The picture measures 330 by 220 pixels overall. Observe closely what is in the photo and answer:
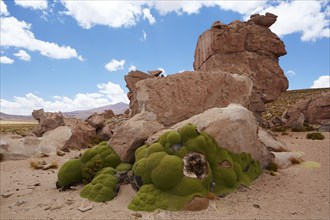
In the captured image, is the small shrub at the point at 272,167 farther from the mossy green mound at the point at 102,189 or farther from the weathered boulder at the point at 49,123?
the weathered boulder at the point at 49,123

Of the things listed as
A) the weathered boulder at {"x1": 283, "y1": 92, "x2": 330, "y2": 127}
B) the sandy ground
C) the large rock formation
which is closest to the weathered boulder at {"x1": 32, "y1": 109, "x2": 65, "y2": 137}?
the large rock formation

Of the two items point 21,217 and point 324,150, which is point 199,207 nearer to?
point 21,217

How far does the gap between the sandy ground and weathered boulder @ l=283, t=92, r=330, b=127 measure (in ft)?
64.4

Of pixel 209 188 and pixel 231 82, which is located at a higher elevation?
pixel 231 82

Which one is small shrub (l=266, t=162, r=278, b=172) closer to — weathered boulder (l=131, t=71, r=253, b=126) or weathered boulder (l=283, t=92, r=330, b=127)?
weathered boulder (l=131, t=71, r=253, b=126)

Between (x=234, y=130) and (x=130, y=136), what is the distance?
537 cm

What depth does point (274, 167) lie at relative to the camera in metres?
13.9

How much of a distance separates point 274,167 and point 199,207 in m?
6.30

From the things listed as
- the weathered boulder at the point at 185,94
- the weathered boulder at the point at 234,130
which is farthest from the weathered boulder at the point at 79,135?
the weathered boulder at the point at 234,130

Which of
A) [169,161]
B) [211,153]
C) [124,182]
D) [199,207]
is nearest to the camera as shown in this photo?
[199,207]

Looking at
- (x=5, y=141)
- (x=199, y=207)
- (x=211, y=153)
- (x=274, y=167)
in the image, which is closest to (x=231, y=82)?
(x=274, y=167)

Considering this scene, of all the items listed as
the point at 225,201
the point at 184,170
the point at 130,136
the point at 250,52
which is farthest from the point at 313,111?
the point at 184,170

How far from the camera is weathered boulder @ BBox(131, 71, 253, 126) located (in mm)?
18297

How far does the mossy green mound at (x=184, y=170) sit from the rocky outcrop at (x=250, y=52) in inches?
987
